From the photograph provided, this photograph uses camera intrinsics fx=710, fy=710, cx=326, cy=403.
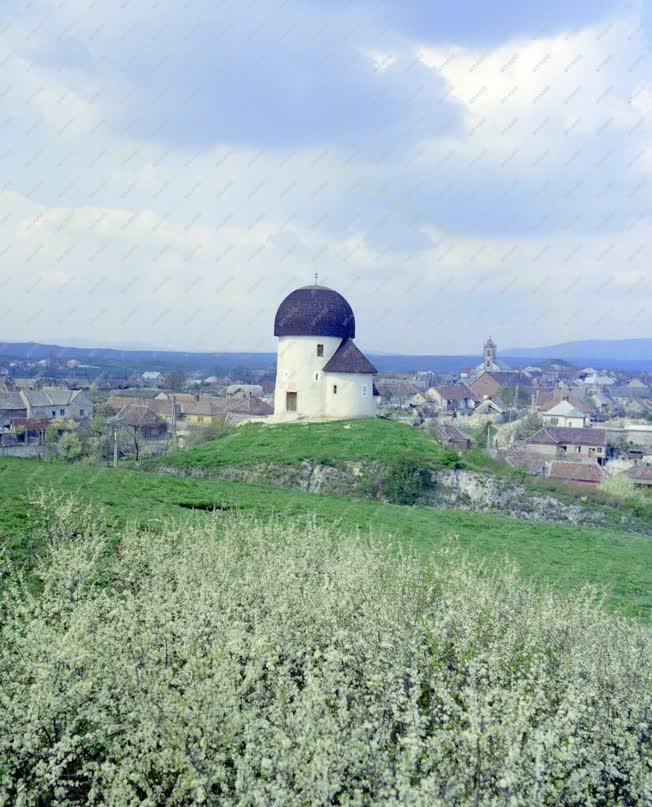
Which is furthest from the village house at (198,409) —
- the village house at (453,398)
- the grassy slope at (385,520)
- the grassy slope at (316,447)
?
the village house at (453,398)

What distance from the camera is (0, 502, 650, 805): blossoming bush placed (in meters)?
4.40

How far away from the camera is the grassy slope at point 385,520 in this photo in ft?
40.3

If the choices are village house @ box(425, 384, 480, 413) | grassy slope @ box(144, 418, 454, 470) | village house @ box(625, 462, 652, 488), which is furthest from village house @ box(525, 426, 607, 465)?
village house @ box(425, 384, 480, 413)

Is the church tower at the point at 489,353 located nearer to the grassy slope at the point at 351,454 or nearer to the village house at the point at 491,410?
the village house at the point at 491,410

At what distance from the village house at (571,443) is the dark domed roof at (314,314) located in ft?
98.7

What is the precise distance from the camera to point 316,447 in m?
25.2

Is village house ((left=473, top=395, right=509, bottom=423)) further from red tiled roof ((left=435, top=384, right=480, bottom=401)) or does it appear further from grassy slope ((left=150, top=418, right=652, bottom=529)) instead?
grassy slope ((left=150, top=418, right=652, bottom=529))

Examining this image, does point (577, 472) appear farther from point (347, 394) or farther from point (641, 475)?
point (347, 394)

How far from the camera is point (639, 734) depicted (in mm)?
5660

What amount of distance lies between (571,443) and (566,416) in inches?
767

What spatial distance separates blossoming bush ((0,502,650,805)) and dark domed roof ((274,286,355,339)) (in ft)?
76.2

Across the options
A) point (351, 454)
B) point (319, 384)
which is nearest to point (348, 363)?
point (319, 384)

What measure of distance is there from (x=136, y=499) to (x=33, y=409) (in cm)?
3996

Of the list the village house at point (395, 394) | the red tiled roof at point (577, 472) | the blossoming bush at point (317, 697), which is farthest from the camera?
the village house at point (395, 394)
